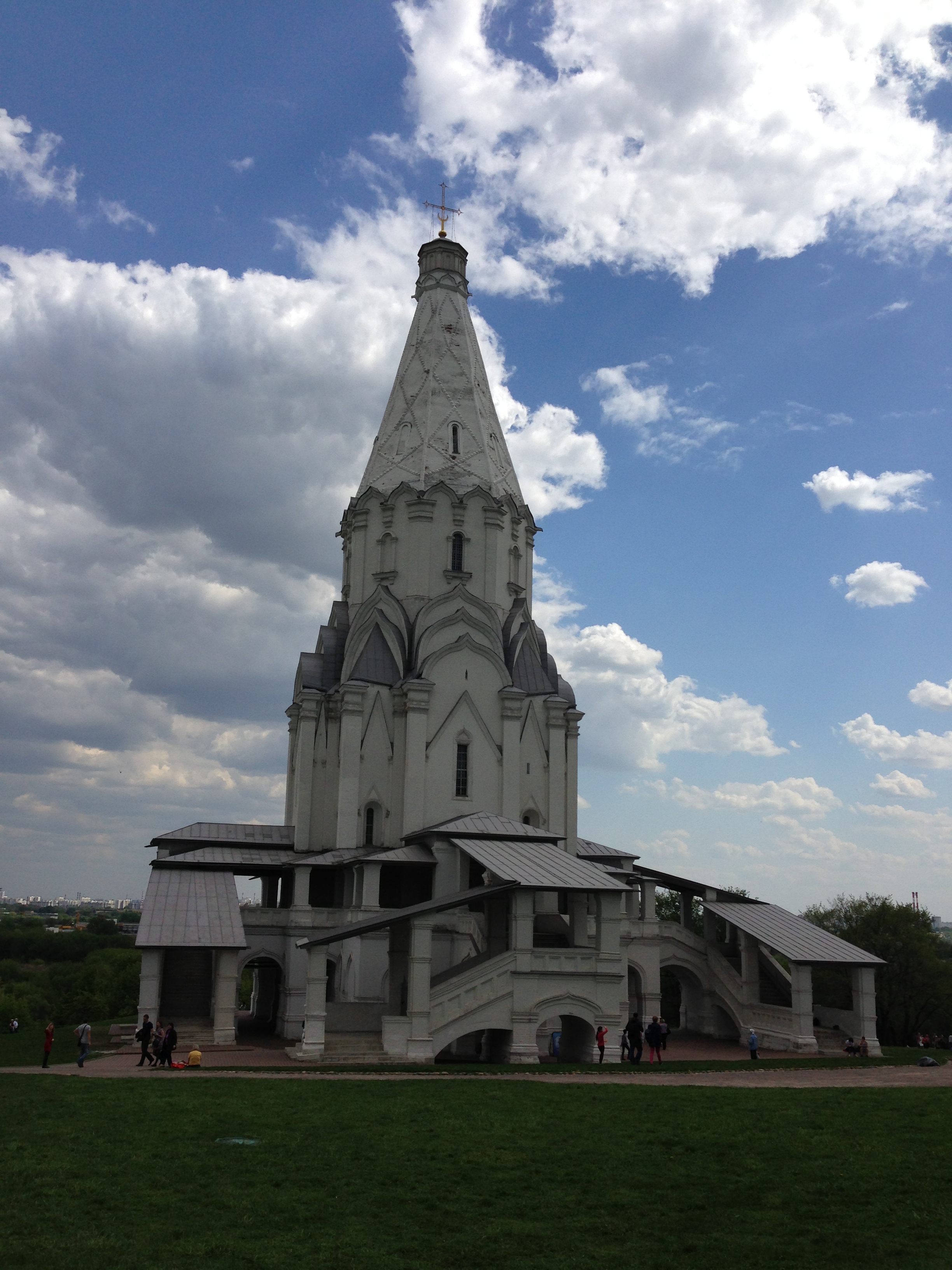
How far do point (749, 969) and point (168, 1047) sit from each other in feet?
59.2

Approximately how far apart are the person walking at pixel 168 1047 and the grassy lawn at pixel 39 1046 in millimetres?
2851

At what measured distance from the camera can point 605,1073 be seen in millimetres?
21000

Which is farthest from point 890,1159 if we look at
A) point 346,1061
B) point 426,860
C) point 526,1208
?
point 426,860

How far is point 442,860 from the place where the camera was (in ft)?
94.8

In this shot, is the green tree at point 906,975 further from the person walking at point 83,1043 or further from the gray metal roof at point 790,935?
the person walking at point 83,1043

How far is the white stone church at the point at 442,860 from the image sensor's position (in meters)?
24.4

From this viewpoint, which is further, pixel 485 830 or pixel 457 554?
pixel 457 554

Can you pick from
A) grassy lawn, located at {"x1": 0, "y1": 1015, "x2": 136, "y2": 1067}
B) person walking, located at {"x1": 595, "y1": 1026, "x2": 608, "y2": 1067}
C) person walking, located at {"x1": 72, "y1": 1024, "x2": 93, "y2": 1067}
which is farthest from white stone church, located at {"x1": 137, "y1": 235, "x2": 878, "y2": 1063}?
person walking, located at {"x1": 72, "y1": 1024, "x2": 93, "y2": 1067}

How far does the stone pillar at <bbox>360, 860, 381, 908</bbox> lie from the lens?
28578 mm

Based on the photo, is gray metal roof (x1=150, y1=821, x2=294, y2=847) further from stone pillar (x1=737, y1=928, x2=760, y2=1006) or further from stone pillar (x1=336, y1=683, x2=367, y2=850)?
stone pillar (x1=737, y1=928, x2=760, y2=1006)

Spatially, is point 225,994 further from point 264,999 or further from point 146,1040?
point 264,999

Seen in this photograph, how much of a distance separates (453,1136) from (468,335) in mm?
32437

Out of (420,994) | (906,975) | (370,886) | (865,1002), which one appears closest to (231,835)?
(370,886)

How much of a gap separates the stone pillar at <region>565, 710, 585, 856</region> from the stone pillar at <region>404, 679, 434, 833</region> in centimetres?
533
